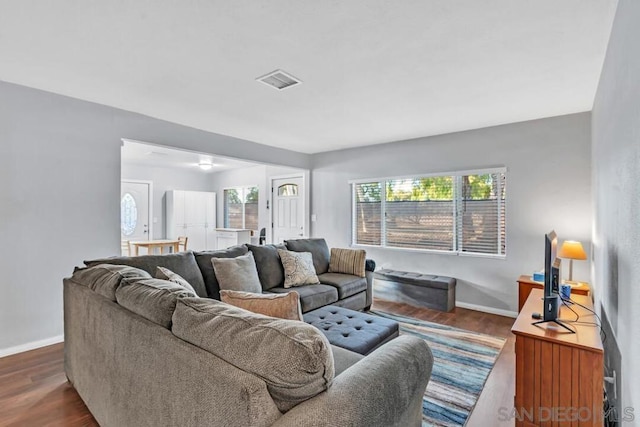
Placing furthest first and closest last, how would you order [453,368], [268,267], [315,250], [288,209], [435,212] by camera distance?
[288,209], [435,212], [315,250], [268,267], [453,368]

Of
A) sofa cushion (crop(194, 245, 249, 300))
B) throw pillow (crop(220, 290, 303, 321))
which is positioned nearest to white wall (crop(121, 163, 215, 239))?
sofa cushion (crop(194, 245, 249, 300))

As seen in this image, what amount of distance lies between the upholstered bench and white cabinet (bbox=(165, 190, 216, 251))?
488 centimetres

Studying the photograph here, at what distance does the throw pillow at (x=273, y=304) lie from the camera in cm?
153

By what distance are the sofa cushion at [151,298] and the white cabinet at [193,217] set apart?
238 inches

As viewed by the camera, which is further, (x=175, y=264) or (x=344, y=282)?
(x=344, y=282)

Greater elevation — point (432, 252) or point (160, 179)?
point (160, 179)

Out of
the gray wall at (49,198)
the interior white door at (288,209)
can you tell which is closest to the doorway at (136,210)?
the interior white door at (288,209)

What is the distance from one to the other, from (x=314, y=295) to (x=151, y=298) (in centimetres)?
197

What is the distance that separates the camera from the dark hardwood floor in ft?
6.41

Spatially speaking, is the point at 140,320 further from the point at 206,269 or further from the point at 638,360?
the point at 638,360

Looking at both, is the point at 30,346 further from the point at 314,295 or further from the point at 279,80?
the point at 279,80

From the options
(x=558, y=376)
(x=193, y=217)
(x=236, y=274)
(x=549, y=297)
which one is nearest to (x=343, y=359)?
(x=558, y=376)

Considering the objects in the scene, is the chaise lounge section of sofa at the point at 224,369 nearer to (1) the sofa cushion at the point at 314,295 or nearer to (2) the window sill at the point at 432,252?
(1) the sofa cushion at the point at 314,295

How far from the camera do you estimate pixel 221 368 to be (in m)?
0.97
